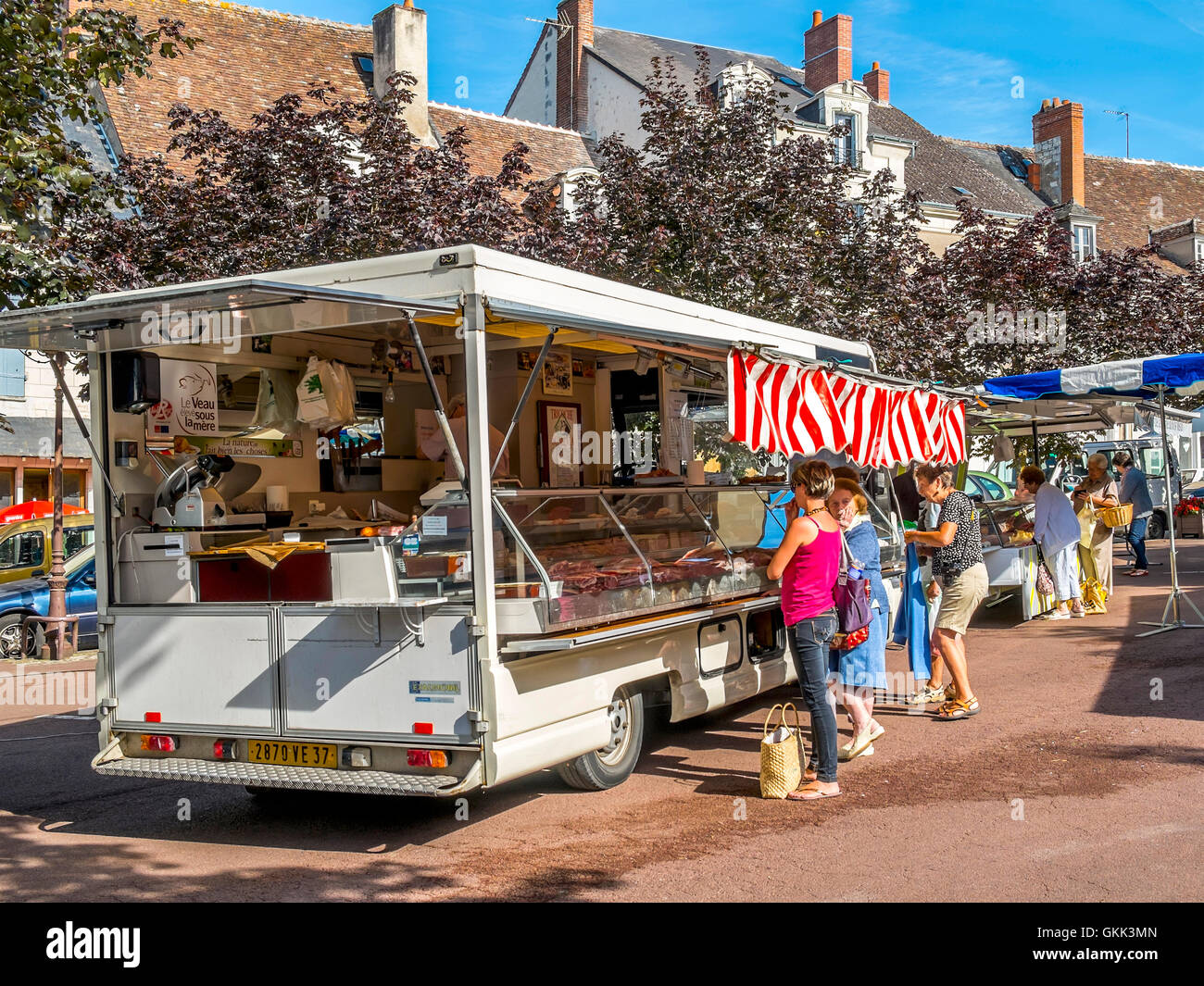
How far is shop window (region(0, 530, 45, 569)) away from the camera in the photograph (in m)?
16.7

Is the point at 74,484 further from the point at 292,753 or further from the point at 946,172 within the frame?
the point at 946,172

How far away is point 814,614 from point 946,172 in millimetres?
37060

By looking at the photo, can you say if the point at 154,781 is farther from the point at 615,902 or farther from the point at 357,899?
the point at 615,902

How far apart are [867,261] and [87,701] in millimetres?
11948

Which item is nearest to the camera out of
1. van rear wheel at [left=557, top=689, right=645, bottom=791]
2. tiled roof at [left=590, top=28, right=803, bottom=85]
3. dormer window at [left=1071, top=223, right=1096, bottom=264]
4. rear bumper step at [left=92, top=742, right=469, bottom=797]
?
rear bumper step at [left=92, top=742, right=469, bottom=797]

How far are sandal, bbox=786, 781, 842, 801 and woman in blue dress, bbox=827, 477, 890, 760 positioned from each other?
0.99 meters

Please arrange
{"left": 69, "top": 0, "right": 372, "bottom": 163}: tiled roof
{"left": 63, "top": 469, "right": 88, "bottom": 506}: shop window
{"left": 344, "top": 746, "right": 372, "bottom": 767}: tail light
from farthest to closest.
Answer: {"left": 63, "top": 469, "right": 88, "bottom": 506}: shop window
{"left": 69, "top": 0, "right": 372, "bottom": 163}: tiled roof
{"left": 344, "top": 746, "right": 372, "bottom": 767}: tail light

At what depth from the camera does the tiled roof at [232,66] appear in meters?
25.3

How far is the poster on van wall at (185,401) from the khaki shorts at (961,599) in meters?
5.37

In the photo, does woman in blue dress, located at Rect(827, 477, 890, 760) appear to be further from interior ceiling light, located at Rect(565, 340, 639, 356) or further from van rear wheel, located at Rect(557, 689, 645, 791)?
interior ceiling light, located at Rect(565, 340, 639, 356)

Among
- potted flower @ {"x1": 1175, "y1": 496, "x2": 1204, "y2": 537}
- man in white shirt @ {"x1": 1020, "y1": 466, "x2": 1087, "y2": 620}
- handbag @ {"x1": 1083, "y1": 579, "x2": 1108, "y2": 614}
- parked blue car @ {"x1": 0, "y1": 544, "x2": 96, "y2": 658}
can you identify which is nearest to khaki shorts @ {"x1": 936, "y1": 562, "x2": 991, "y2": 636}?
man in white shirt @ {"x1": 1020, "y1": 466, "x2": 1087, "y2": 620}

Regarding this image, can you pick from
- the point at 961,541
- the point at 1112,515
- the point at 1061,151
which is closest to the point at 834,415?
the point at 961,541

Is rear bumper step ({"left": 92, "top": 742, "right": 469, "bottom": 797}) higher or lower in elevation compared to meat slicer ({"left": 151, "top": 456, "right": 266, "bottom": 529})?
lower

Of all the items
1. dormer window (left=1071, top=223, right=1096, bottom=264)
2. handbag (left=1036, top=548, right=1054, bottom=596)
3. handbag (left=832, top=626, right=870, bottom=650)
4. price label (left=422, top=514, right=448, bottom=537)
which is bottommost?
handbag (left=1036, top=548, right=1054, bottom=596)
